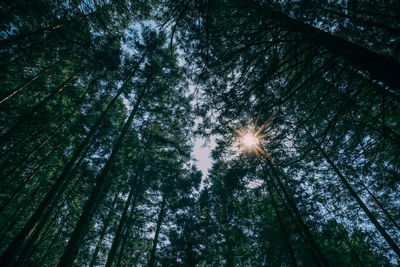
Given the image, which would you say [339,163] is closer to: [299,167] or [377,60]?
[299,167]

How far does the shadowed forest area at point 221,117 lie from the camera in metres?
3.13

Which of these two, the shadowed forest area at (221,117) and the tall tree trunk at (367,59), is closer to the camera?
the tall tree trunk at (367,59)

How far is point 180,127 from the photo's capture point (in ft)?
28.1

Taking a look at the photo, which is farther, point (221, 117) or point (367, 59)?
point (221, 117)

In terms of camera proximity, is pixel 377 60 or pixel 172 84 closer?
pixel 377 60

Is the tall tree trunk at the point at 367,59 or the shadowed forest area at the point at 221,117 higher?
the shadowed forest area at the point at 221,117

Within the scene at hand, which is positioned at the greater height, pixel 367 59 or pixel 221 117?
pixel 221 117

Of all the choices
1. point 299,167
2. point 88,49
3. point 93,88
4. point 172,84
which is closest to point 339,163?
point 299,167

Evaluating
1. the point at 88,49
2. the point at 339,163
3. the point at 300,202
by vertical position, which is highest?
the point at 88,49

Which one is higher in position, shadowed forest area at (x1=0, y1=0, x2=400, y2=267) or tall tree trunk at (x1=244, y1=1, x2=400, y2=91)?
shadowed forest area at (x1=0, y1=0, x2=400, y2=267)

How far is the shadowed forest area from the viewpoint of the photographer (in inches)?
123

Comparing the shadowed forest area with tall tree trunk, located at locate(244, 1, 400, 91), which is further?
the shadowed forest area

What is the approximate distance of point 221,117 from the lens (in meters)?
4.31

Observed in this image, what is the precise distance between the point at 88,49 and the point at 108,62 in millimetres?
801
